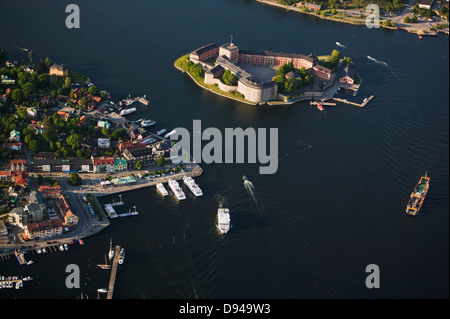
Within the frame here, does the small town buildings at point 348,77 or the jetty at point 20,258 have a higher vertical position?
the small town buildings at point 348,77

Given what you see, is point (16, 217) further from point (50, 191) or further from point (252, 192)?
point (252, 192)

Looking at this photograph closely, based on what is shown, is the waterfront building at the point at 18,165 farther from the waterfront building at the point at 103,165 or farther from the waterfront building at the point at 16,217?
the waterfront building at the point at 16,217

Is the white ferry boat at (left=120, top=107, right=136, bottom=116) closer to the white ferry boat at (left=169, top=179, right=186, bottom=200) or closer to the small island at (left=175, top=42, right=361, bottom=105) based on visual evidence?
the small island at (left=175, top=42, right=361, bottom=105)

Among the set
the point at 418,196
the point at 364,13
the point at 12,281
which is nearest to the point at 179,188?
the point at 12,281

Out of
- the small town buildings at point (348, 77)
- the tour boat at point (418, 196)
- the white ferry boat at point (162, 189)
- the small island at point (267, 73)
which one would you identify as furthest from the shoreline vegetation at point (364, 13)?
the white ferry boat at point (162, 189)

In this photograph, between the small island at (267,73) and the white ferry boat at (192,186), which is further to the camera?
the small island at (267,73)
